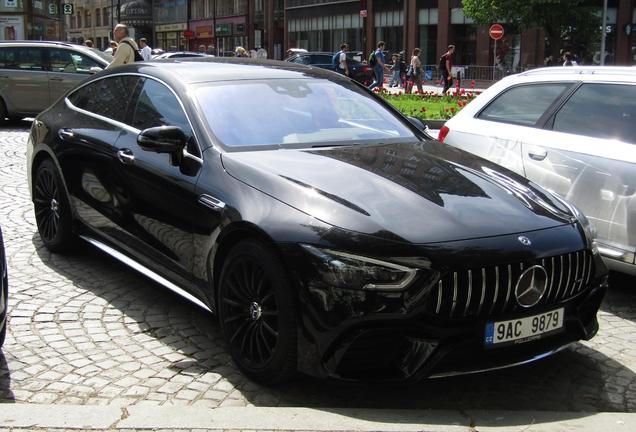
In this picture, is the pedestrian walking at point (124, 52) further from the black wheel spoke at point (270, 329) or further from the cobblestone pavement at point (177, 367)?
the black wheel spoke at point (270, 329)

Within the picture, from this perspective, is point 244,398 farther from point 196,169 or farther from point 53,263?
point 53,263

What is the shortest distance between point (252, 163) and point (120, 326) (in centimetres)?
140

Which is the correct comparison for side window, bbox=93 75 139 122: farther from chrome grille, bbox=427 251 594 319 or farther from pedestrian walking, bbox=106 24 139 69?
pedestrian walking, bbox=106 24 139 69

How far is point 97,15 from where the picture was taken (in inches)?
3957

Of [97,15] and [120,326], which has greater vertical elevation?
[97,15]

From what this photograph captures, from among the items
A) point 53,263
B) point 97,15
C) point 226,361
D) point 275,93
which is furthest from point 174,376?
point 97,15

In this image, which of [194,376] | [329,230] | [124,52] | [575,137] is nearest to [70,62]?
[124,52]

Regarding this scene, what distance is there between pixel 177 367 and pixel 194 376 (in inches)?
6.5

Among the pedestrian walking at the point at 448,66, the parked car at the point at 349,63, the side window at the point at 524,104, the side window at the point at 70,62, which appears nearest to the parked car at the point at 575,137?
the side window at the point at 524,104

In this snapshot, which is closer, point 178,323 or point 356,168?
point 356,168

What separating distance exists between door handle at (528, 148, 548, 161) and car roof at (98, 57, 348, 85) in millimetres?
1603

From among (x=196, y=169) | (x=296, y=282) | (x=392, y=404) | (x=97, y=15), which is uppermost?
(x=97, y=15)

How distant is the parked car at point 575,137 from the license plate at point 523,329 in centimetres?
177

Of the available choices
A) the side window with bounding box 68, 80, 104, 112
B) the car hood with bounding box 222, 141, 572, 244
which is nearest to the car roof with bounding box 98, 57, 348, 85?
the side window with bounding box 68, 80, 104, 112
